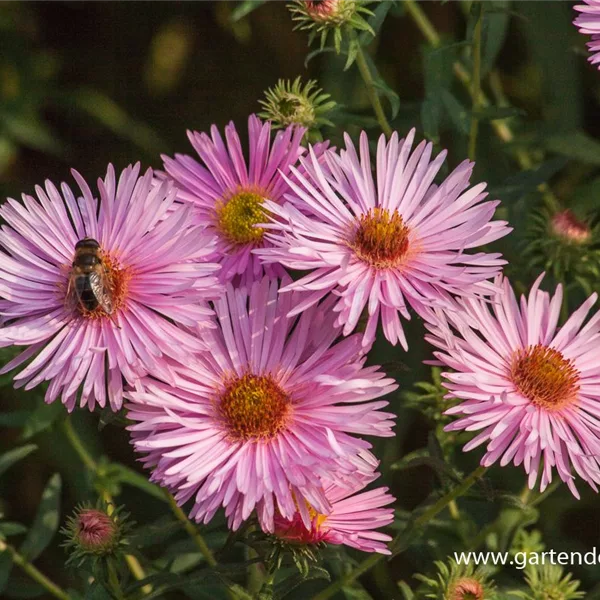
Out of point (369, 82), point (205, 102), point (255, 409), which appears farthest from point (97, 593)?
point (205, 102)

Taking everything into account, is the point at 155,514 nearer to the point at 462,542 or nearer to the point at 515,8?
the point at 462,542

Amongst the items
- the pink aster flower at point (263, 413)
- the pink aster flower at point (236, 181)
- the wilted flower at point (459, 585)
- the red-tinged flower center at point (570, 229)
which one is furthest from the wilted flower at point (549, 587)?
the pink aster flower at point (236, 181)

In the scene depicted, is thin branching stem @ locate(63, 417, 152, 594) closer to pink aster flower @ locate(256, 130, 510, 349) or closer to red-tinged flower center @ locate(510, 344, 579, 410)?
pink aster flower @ locate(256, 130, 510, 349)

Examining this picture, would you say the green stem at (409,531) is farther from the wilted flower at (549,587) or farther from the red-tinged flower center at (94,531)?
the red-tinged flower center at (94,531)

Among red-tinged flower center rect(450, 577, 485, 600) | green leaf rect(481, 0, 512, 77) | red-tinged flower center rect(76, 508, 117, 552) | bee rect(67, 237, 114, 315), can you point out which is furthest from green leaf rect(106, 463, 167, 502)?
green leaf rect(481, 0, 512, 77)

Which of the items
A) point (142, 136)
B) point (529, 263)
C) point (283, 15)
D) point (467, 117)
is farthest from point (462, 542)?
point (283, 15)
